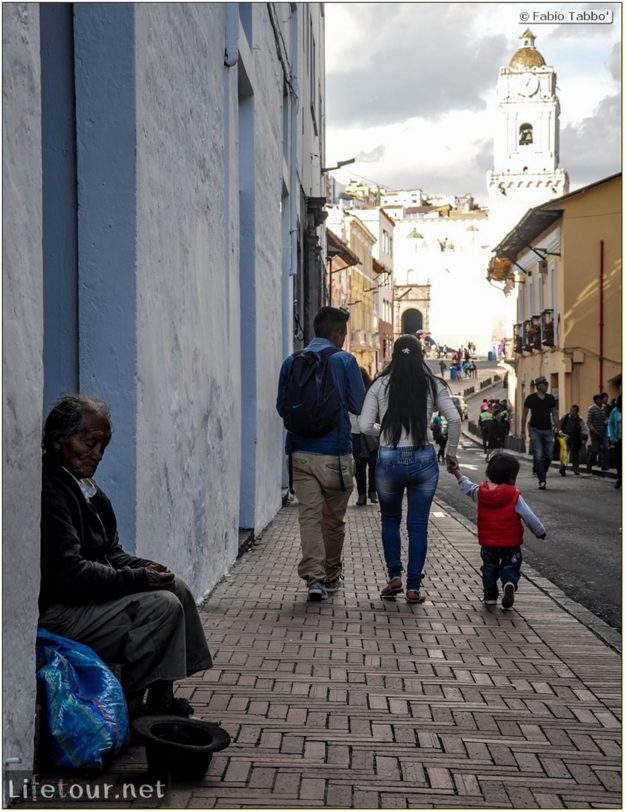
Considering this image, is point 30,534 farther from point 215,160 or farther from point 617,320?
point 617,320

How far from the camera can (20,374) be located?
3.83 m

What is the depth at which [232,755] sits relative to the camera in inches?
172

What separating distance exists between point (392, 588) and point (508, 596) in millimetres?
787

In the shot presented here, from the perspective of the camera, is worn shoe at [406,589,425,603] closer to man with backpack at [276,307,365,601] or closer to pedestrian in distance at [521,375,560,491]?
man with backpack at [276,307,365,601]

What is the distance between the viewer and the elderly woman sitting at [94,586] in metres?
4.28

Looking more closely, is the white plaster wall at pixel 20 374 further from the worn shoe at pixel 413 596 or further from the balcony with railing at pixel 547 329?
the balcony with railing at pixel 547 329

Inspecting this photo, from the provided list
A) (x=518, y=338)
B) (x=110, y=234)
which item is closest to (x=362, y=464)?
(x=110, y=234)

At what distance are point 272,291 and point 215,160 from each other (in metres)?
5.13

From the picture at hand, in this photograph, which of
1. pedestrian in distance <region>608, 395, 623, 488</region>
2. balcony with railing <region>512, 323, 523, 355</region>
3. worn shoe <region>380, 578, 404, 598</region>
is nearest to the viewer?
worn shoe <region>380, 578, 404, 598</region>

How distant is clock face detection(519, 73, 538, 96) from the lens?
7438cm

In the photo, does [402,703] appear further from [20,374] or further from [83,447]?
[20,374]

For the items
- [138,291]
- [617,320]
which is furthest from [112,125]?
[617,320]

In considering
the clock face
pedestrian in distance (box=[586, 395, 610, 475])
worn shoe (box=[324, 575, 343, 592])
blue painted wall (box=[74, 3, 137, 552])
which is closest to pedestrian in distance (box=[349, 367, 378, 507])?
worn shoe (box=[324, 575, 343, 592])

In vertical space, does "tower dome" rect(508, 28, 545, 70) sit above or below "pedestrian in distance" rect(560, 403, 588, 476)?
above
